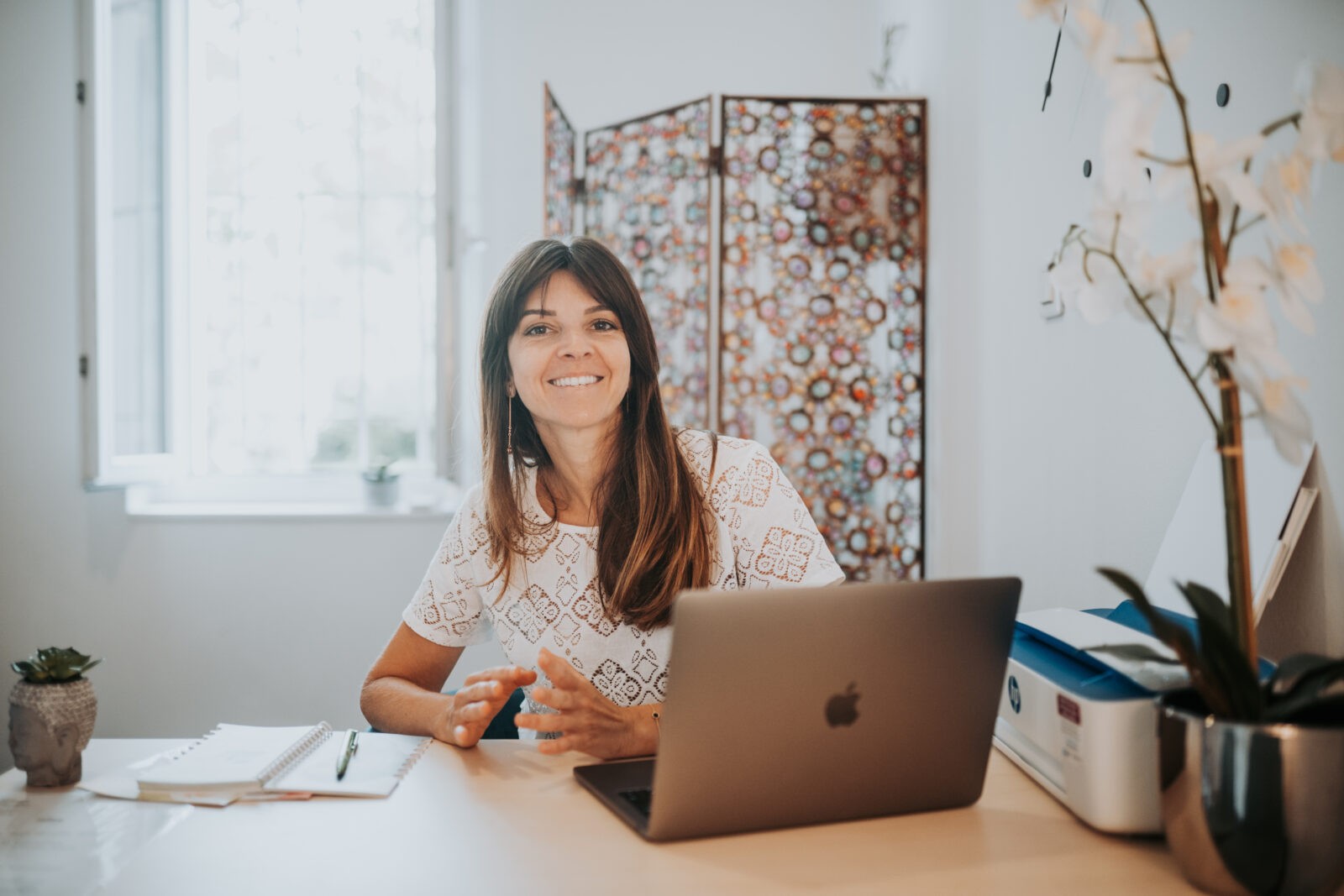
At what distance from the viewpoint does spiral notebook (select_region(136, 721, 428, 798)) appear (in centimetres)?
102

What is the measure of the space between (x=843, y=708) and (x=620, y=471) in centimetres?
82

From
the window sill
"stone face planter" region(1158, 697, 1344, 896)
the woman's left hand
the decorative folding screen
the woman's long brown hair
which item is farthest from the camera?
the window sill

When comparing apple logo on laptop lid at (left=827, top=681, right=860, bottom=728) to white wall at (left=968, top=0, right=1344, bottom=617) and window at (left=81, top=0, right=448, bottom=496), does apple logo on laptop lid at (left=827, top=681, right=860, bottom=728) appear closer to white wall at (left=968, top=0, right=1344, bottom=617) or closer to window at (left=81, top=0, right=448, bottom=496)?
white wall at (left=968, top=0, right=1344, bottom=617)

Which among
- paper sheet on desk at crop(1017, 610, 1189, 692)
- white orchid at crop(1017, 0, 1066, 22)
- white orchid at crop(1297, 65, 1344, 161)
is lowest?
paper sheet on desk at crop(1017, 610, 1189, 692)

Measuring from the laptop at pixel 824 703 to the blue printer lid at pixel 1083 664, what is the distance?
0.08m

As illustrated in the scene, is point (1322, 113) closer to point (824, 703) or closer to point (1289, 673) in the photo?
point (1289, 673)

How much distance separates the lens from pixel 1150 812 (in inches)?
33.9

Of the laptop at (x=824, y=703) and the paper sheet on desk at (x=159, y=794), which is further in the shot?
the paper sheet on desk at (x=159, y=794)

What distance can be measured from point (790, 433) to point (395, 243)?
1.73m

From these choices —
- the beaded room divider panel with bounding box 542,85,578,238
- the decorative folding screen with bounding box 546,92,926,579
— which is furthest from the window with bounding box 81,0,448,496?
the decorative folding screen with bounding box 546,92,926,579

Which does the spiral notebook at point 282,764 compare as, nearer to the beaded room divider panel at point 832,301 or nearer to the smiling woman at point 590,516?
the smiling woman at point 590,516

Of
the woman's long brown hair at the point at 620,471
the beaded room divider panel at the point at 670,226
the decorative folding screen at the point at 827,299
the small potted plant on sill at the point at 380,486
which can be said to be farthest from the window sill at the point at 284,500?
the woman's long brown hair at the point at 620,471

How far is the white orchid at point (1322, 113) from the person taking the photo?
0.76 m

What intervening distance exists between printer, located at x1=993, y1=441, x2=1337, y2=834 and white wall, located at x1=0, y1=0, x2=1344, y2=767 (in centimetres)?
22
